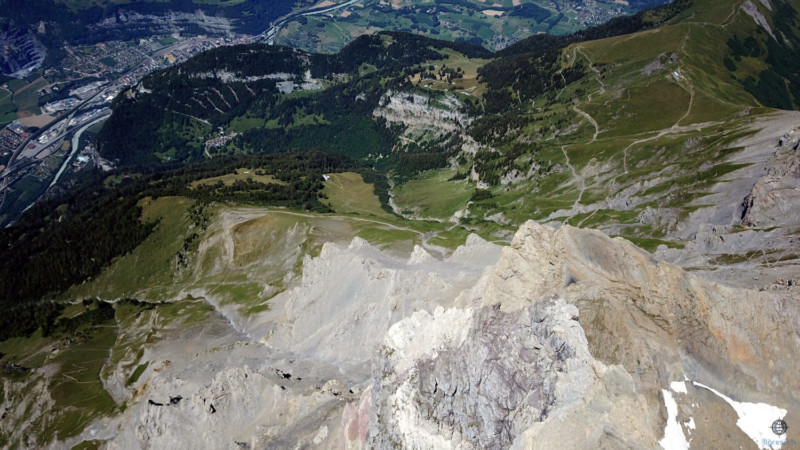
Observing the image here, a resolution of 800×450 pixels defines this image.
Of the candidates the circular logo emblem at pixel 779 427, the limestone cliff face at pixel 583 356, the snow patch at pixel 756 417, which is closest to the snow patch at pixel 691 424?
the limestone cliff face at pixel 583 356

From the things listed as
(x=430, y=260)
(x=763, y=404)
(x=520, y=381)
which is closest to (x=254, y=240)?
(x=430, y=260)

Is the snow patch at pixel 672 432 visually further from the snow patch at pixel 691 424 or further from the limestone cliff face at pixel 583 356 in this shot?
the snow patch at pixel 691 424

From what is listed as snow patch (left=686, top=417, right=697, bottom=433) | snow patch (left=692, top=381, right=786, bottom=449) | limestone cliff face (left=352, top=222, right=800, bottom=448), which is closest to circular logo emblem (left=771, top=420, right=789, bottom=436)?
snow patch (left=692, top=381, right=786, bottom=449)

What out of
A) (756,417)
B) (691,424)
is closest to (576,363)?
(691,424)

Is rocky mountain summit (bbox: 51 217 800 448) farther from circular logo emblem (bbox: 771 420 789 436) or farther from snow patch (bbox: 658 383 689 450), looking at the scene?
circular logo emblem (bbox: 771 420 789 436)

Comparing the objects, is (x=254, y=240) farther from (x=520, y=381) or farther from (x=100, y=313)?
(x=520, y=381)

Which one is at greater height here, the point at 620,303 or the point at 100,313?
the point at 620,303
